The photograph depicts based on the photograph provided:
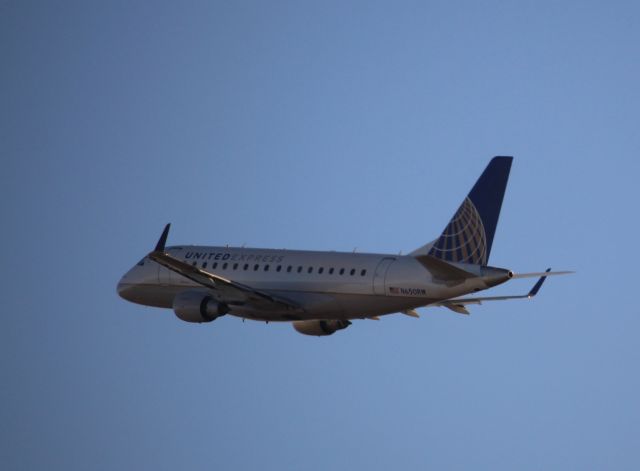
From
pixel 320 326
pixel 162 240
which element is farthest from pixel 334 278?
pixel 162 240

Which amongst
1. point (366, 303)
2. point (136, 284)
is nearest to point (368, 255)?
point (366, 303)

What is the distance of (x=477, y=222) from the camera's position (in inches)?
3209

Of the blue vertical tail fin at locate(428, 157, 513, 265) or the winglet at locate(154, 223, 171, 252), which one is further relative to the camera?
the blue vertical tail fin at locate(428, 157, 513, 265)

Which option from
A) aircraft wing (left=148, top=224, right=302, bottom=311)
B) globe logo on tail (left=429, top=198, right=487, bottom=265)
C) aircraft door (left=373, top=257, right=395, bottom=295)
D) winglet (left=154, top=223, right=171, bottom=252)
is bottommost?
aircraft wing (left=148, top=224, right=302, bottom=311)

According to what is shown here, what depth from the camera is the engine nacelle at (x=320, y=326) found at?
90875mm

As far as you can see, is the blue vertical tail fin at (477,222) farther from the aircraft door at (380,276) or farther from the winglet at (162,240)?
the winglet at (162,240)

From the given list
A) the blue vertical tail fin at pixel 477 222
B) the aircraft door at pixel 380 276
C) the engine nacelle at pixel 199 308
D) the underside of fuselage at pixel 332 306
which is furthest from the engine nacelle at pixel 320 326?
the blue vertical tail fin at pixel 477 222

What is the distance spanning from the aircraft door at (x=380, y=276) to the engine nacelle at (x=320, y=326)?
7.54 m

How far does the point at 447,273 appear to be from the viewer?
80.3 m

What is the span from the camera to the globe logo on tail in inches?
3189

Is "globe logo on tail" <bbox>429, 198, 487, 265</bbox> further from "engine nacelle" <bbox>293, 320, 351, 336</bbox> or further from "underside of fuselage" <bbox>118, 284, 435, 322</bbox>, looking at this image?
"engine nacelle" <bbox>293, 320, 351, 336</bbox>

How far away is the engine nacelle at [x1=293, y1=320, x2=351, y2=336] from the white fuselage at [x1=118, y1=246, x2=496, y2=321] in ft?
15.2

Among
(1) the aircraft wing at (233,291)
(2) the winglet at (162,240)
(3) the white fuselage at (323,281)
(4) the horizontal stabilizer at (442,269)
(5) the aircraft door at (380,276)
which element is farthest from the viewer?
(5) the aircraft door at (380,276)

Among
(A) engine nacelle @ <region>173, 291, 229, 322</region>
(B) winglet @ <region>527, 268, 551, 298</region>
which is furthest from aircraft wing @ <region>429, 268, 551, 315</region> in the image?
(A) engine nacelle @ <region>173, 291, 229, 322</region>
